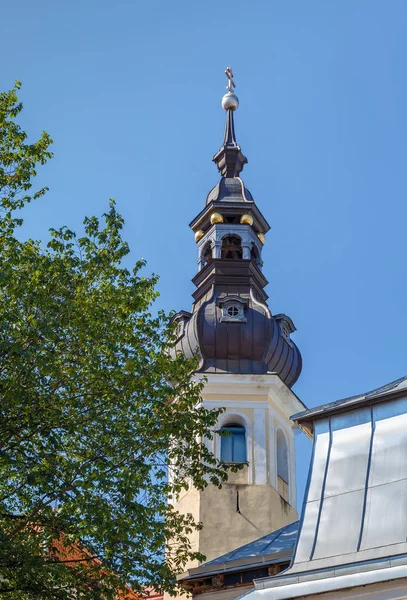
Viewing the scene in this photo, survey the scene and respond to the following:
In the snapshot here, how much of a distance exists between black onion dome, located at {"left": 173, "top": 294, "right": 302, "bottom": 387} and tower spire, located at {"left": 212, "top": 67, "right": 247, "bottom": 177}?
8.16 m

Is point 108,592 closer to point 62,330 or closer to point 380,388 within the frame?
point 62,330

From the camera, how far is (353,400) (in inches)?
487

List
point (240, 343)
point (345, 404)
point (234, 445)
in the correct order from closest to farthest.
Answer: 1. point (345, 404)
2. point (234, 445)
3. point (240, 343)

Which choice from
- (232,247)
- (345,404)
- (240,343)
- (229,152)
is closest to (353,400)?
(345,404)

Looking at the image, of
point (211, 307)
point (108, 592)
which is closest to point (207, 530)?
point (211, 307)

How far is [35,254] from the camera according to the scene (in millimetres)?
14703

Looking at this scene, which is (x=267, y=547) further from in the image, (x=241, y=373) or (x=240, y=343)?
(x=240, y=343)

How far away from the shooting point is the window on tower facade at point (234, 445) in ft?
76.6

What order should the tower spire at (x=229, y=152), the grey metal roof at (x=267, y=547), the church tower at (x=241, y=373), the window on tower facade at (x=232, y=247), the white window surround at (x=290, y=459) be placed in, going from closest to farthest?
the grey metal roof at (x=267, y=547)
the church tower at (x=241, y=373)
the white window surround at (x=290, y=459)
the window on tower facade at (x=232, y=247)
the tower spire at (x=229, y=152)

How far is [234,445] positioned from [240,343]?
2.82 meters

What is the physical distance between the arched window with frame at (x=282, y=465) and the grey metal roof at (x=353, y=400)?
10757mm

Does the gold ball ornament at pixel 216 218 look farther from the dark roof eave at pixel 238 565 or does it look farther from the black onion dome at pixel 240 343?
the dark roof eave at pixel 238 565

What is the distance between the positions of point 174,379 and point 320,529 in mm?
4889

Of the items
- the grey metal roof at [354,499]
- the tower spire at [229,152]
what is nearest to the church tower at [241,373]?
the tower spire at [229,152]
